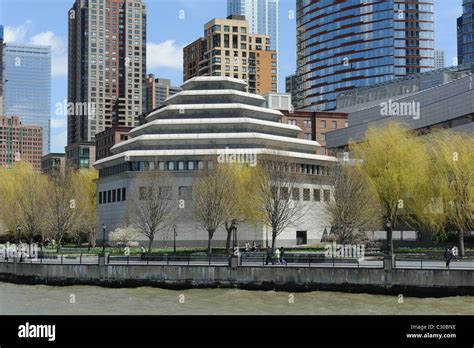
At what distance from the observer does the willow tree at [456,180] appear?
203 ft

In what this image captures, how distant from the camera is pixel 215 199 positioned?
7419cm

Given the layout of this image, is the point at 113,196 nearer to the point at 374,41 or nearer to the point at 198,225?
the point at 198,225

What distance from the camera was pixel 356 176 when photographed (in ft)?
228

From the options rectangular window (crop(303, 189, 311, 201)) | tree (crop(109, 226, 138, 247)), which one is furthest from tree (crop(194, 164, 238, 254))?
rectangular window (crop(303, 189, 311, 201))

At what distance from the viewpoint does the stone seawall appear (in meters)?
45.8

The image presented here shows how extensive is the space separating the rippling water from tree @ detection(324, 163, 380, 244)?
17604 millimetres

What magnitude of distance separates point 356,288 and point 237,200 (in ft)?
99.7

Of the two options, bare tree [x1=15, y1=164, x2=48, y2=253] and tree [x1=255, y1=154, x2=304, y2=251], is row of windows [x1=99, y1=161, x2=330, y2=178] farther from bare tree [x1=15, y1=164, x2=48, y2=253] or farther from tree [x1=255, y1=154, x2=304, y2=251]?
bare tree [x1=15, y1=164, x2=48, y2=253]

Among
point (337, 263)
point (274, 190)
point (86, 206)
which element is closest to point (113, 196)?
point (86, 206)

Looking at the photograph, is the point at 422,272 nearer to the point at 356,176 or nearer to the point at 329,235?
the point at 356,176

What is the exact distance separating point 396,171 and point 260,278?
23.5 m

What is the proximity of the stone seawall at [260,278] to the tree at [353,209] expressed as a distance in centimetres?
1572

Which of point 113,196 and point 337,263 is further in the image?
point 113,196
